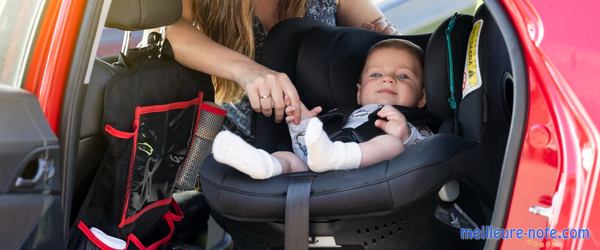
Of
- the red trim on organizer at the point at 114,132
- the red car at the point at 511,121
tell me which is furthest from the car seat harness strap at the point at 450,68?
the red trim on organizer at the point at 114,132

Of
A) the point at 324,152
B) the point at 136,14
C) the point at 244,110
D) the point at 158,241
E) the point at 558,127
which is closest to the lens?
the point at 558,127

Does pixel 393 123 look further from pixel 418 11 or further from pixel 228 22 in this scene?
pixel 418 11

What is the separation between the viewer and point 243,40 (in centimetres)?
242

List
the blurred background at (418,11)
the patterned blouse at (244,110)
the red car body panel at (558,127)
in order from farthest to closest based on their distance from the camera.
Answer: the blurred background at (418,11) → the patterned blouse at (244,110) → the red car body panel at (558,127)

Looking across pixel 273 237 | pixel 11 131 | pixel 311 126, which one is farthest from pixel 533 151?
pixel 11 131

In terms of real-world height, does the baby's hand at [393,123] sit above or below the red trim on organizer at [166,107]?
above

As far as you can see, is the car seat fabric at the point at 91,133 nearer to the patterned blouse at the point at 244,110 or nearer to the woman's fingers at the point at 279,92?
the woman's fingers at the point at 279,92

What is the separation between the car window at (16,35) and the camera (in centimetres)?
167

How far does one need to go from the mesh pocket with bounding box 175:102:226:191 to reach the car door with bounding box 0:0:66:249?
67 centimetres

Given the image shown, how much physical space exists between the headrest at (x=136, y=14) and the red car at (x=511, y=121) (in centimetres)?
15

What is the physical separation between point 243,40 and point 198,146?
0.36 metres

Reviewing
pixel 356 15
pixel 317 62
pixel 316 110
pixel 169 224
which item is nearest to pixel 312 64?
pixel 317 62

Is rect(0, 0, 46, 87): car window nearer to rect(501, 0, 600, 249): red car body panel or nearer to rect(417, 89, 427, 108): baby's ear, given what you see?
rect(501, 0, 600, 249): red car body panel

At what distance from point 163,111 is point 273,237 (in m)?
0.56
